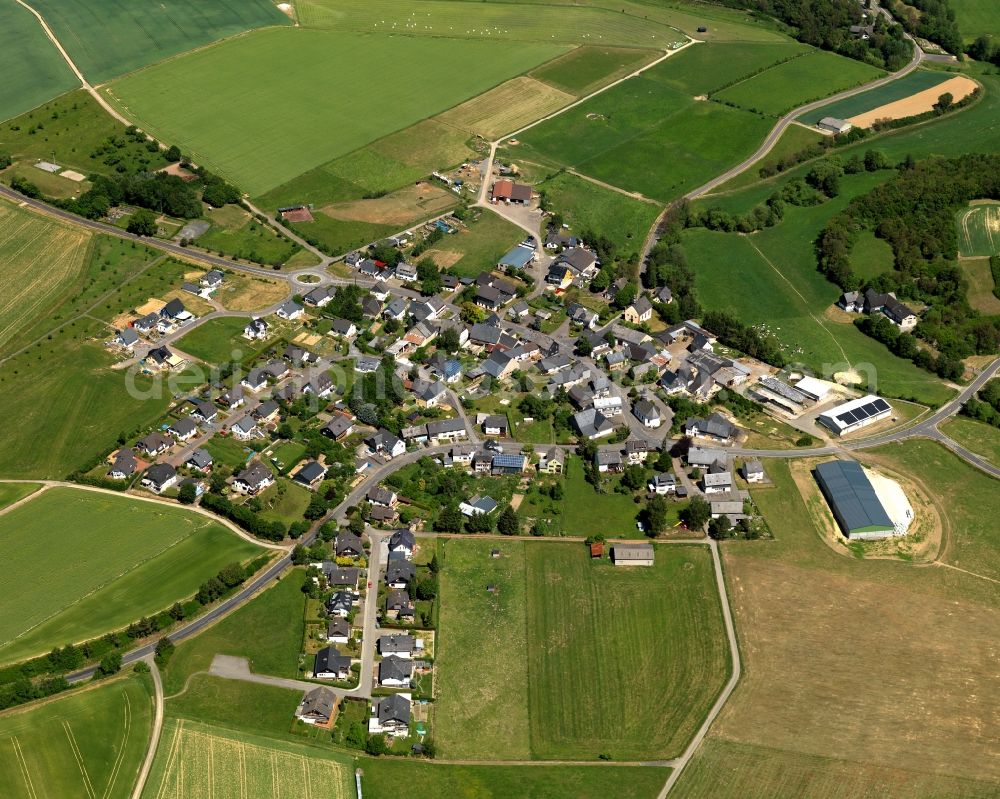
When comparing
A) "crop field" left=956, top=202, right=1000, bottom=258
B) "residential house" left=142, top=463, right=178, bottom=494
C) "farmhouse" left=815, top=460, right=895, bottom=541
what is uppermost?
"crop field" left=956, top=202, right=1000, bottom=258

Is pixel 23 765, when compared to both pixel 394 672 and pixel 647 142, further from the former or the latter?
pixel 647 142

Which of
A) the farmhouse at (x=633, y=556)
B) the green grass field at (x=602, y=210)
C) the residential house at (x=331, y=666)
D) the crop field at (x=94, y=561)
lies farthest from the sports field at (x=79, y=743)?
the green grass field at (x=602, y=210)

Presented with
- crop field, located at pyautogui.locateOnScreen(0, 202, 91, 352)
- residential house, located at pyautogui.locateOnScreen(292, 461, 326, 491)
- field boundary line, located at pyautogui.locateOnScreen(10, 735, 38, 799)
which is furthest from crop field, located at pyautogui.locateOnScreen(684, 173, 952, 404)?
field boundary line, located at pyautogui.locateOnScreen(10, 735, 38, 799)

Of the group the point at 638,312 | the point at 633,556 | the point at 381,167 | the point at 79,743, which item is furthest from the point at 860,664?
the point at 381,167

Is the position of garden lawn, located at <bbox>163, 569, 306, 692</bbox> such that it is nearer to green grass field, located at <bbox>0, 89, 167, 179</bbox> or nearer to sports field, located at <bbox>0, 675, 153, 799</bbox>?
sports field, located at <bbox>0, 675, 153, 799</bbox>

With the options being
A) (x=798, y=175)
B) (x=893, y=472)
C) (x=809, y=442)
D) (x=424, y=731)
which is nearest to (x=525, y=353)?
(x=809, y=442)

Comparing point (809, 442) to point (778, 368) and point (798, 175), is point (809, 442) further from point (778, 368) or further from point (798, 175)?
point (798, 175)
